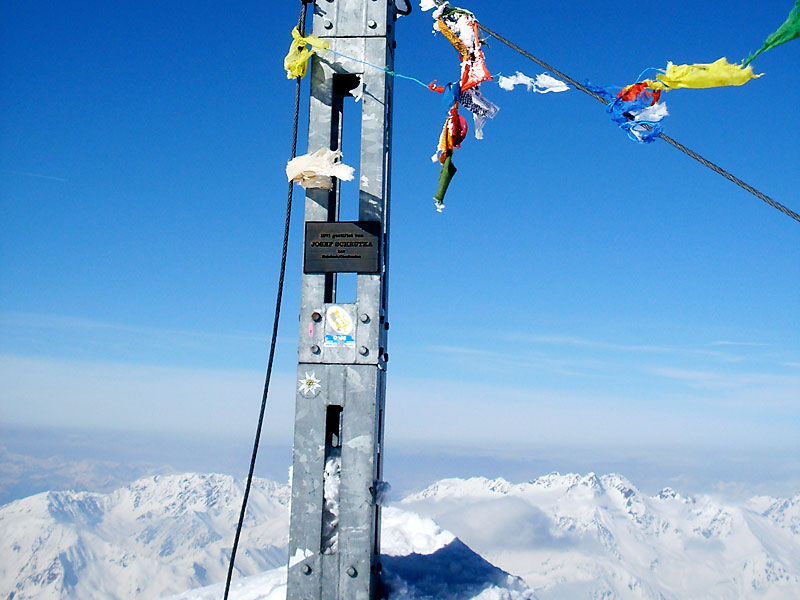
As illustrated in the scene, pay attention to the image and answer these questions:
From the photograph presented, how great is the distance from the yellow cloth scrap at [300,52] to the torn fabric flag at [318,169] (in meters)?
0.99

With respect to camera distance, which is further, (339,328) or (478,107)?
(478,107)

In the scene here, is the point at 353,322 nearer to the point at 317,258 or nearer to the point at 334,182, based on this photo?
the point at 317,258

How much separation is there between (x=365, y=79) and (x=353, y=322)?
265 centimetres

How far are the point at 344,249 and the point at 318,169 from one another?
0.87 m

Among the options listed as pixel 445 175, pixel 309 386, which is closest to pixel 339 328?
pixel 309 386

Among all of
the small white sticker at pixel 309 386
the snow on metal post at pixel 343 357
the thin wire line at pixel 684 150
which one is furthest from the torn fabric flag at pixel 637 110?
the small white sticker at pixel 309 386

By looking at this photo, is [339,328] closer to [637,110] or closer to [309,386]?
[309,386]

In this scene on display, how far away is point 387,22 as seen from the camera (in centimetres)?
730

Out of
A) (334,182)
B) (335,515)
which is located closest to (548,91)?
(334,182)

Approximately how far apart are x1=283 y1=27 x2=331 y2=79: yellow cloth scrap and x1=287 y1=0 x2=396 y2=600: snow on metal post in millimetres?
127

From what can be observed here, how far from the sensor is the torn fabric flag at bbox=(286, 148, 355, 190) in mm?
6844

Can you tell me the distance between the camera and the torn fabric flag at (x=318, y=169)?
22.5ft

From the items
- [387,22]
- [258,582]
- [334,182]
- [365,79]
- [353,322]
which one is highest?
[387,22]

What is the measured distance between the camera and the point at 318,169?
686 centimetres
